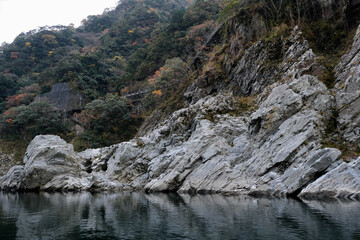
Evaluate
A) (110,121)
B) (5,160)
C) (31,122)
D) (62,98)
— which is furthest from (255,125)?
(62,98)

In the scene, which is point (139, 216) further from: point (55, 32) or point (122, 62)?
point (55, 32)

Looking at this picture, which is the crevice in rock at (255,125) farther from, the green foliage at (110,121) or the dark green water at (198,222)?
the green foliage at (110,121)

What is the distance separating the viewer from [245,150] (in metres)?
29.0

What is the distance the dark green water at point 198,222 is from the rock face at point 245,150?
3.25 m

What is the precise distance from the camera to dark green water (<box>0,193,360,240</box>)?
1262 cm

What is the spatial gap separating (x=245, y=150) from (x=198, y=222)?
14.9 meters

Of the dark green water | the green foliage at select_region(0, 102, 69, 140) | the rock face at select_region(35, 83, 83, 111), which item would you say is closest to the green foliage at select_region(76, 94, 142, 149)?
the green foliage at select_region(0, 102, 69, 140)

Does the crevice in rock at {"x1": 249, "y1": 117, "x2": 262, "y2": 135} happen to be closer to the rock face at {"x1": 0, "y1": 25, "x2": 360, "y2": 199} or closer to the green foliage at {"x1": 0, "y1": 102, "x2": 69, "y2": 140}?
the rock face at {"x1": 0, "y1": 25, "x2": 360, "y2": 199}

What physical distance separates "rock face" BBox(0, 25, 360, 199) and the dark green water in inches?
128

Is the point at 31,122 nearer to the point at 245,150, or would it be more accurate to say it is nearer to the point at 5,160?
the point at 5,160

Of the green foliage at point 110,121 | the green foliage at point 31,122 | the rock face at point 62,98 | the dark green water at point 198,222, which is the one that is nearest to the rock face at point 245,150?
the dark green water at point 198,222

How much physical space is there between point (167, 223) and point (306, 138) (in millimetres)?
14040

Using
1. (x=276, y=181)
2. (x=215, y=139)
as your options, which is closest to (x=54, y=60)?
(x=215, y=139)

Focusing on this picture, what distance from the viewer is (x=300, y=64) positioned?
32219mm
